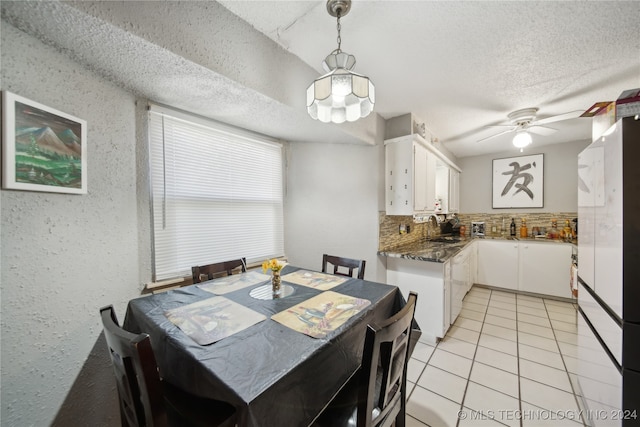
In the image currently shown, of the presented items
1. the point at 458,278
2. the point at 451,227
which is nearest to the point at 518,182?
the point at 451,227

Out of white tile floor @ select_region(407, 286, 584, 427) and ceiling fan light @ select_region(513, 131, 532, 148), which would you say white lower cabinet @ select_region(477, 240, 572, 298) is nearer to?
A: white tile floor @ select_region(407, 286, 584, 427)

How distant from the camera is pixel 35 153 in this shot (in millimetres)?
997

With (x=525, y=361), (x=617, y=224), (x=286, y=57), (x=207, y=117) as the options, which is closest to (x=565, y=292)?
(x=525, y=361)

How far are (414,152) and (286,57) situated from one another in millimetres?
1702

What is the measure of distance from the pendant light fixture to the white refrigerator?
3.81 ft

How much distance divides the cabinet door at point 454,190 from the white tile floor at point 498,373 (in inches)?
74.9

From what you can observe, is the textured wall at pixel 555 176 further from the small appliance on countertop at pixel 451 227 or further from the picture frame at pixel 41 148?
the picture frame at pixel 41 148

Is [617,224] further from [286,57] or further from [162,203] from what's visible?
[162,203]

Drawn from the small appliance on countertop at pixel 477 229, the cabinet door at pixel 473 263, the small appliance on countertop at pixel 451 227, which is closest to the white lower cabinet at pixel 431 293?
the cabinet door at pixel 473 263

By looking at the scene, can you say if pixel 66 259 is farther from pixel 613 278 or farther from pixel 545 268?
pixel 545 268

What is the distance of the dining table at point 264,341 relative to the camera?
2.28ft

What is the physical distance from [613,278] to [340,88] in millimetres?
1594

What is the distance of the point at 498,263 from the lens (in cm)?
378

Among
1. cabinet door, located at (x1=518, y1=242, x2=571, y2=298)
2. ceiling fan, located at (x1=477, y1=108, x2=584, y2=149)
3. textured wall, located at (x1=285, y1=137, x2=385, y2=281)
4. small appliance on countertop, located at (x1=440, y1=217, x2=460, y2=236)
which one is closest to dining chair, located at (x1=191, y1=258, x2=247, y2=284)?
textured wall, located at (x1=285, y1=137, x2=385, y2=281)
